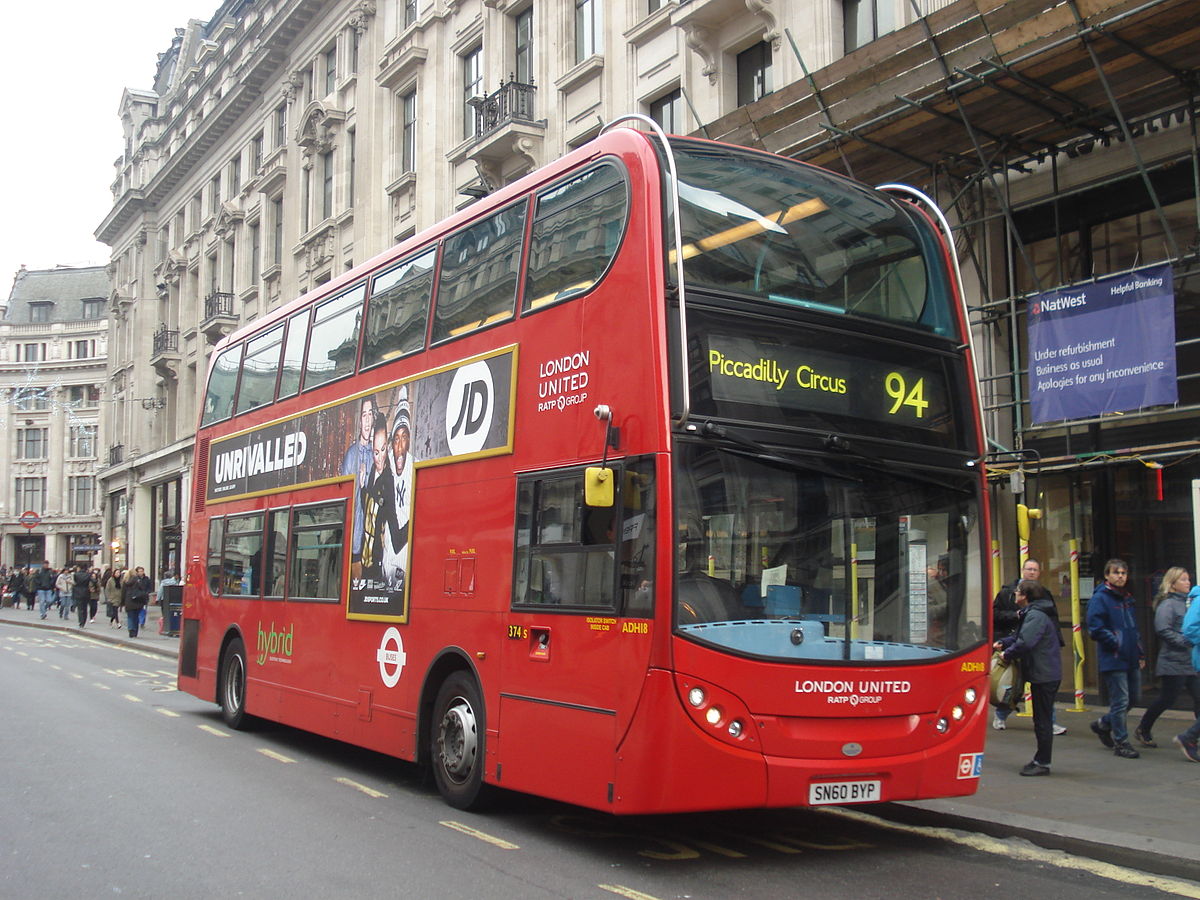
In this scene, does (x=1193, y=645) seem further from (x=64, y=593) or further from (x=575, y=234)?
(x=64, y=593)

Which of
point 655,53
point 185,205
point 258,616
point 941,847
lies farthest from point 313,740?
point 185,205

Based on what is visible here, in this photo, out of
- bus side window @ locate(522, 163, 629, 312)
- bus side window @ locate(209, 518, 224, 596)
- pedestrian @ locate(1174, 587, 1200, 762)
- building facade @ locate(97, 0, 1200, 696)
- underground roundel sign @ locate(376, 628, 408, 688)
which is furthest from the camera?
bus side window @ locate(209, 518, 224, 596)

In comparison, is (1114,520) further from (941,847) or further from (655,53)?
(655,53)

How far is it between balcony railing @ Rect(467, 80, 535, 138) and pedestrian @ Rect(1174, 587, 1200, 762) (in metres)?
17.9

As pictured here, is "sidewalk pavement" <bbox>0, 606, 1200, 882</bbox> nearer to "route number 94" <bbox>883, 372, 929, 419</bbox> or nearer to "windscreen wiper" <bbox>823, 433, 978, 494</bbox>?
"windscreen wiper" <bbox>823, 433, 978, 494</bbox>

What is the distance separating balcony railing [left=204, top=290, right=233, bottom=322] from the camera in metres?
43.6

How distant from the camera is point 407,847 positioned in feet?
24.8

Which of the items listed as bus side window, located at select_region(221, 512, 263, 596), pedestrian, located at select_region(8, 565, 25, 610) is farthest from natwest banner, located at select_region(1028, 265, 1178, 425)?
pedestrian, located at select_region(8, 565, 25, 610)

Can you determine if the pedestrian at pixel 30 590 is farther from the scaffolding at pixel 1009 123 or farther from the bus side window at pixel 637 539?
the bus side window at pixel 637 539

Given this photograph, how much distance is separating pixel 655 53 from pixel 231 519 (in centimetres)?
1212

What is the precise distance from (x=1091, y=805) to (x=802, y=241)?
446cm

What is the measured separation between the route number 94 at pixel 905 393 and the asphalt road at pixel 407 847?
101 inches

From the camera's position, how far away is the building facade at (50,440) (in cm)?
8812

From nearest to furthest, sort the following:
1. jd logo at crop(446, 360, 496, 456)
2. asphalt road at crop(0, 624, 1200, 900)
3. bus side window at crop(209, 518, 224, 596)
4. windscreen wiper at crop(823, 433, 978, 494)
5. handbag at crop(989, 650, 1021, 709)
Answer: asphalt road at crop(0, 624, 1200, 900), windscreen wiper at crop(823, 433, 978, 494), jd logo at crop(446, 360, 496, 456), handbag at crop(989, 650, 1021, 709), bus side window at crop(209, 518, 224, 596)
